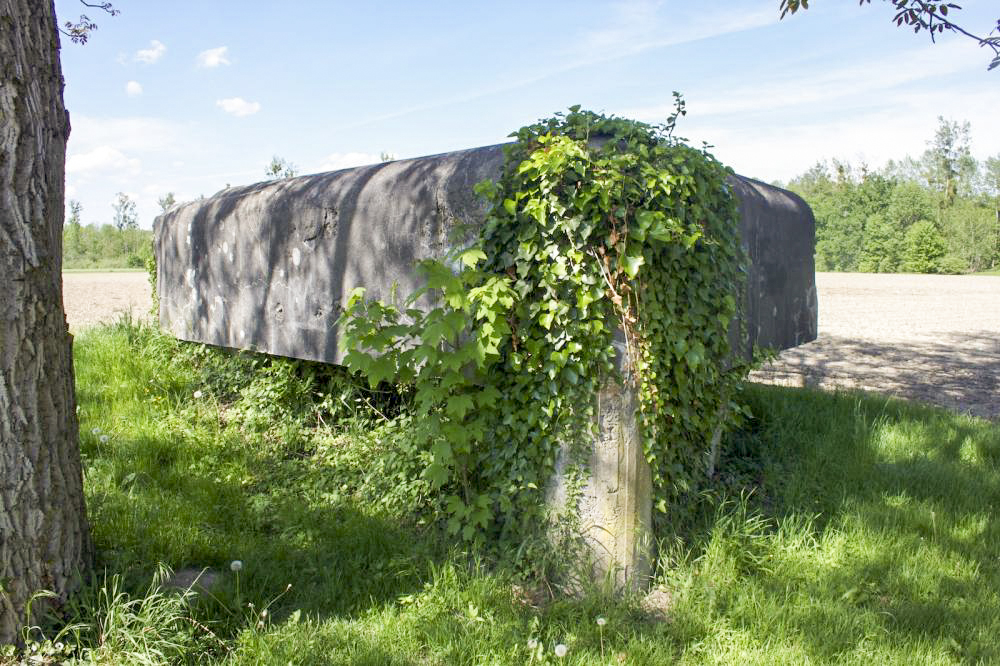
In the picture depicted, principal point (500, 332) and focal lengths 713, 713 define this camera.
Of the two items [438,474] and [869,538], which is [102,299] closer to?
[438,474]

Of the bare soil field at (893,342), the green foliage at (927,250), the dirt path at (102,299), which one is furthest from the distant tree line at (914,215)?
the dirt path at (102,299)

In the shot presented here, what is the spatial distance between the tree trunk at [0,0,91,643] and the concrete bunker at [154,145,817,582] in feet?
4.02

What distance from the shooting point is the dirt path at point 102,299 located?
10.8 metres

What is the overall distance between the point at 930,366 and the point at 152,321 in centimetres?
851

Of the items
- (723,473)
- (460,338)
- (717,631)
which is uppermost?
(460,338)

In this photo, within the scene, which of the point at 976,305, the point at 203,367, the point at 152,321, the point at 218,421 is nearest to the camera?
the point at 218,421

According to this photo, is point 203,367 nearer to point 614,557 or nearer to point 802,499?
point 614,557

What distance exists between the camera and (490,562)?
10.8 ft

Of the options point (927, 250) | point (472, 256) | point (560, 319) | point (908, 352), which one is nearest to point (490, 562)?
point (560, 319)

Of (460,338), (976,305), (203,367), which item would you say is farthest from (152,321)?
(976,305)

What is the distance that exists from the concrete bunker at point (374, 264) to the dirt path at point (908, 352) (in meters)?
0.88

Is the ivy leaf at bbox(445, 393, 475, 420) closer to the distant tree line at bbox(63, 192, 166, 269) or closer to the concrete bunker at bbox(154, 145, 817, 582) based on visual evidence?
the concrete bunker at bbox(154, 145, 817, 582)

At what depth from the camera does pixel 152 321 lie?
6.87m

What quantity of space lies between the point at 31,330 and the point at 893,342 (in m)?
10.5
